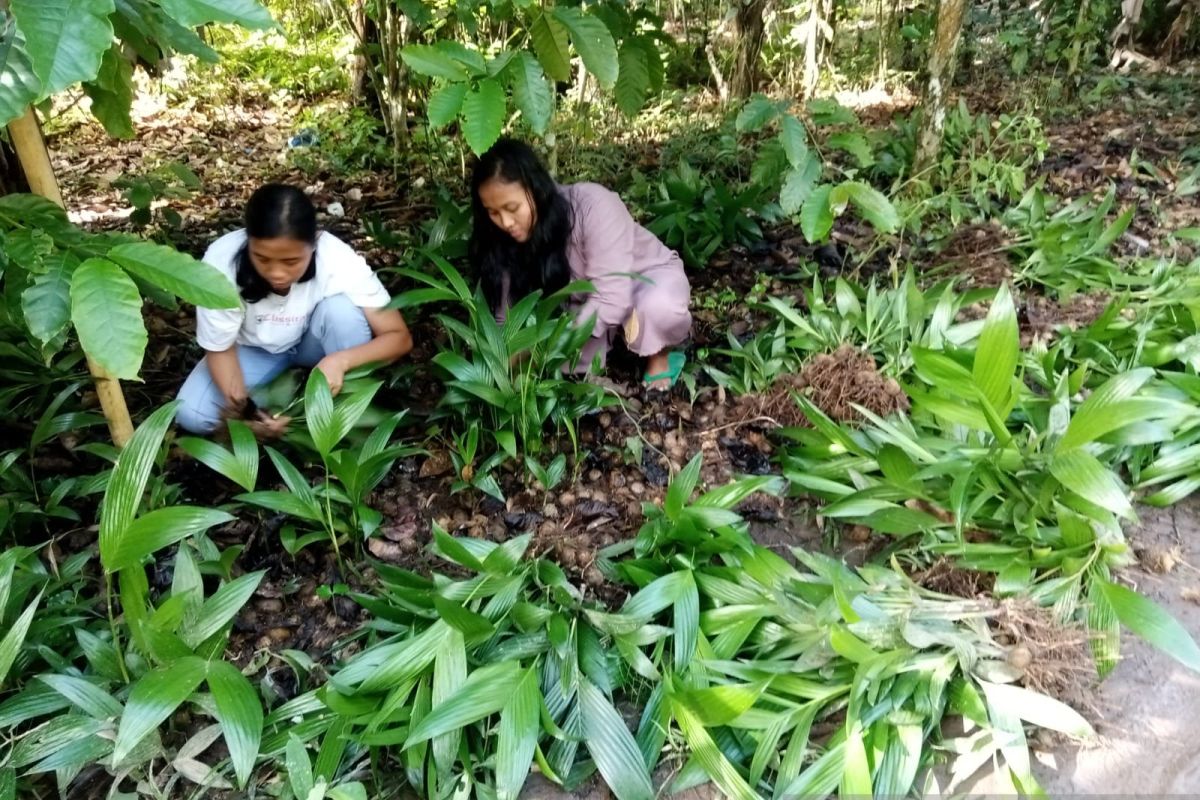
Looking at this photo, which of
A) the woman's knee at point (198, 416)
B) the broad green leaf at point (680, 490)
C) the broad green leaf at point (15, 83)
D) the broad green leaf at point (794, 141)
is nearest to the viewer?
the broad green leaf at point (15, 83)

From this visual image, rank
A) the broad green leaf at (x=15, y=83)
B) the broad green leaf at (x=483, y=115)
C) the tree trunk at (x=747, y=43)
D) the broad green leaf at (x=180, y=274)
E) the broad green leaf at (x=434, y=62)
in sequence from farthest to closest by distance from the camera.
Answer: the tree trunk at (x=747, y=43) < the broad green leaf at (x=434, y=62) < the broad green leaf at (x=483, y=115) < the broad green leaf at (x=180, y=274) < the broad green leaf at (x=15, y=83)

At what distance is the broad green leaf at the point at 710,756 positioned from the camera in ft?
5.08

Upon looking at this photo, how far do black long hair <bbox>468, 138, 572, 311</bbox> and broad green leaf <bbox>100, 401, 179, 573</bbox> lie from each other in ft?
3.77

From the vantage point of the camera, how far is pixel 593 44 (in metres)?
1.86

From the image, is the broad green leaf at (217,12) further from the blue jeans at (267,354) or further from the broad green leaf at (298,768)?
the blue jeans at (267,354)

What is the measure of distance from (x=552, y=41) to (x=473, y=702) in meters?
1.48

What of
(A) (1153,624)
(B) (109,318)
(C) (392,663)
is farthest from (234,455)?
(A) (1153,624)

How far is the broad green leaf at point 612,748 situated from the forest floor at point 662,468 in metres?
0.10

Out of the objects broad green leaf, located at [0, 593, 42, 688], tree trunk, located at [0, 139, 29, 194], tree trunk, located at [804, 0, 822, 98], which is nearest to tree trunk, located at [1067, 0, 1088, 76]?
tree trunk, located at [804, 0, 822, 98]

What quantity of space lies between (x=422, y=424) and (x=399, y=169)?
224cm

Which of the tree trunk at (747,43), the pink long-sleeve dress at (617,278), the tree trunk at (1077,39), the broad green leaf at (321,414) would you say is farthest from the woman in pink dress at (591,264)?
the tree trunk at (1077,39)

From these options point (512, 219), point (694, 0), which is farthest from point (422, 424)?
point (694, 0)

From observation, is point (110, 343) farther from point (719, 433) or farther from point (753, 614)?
point (719, 433)

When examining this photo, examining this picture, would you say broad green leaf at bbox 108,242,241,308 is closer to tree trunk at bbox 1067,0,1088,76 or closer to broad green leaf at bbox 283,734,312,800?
broad green leaf at bbox 283,734,312,800
